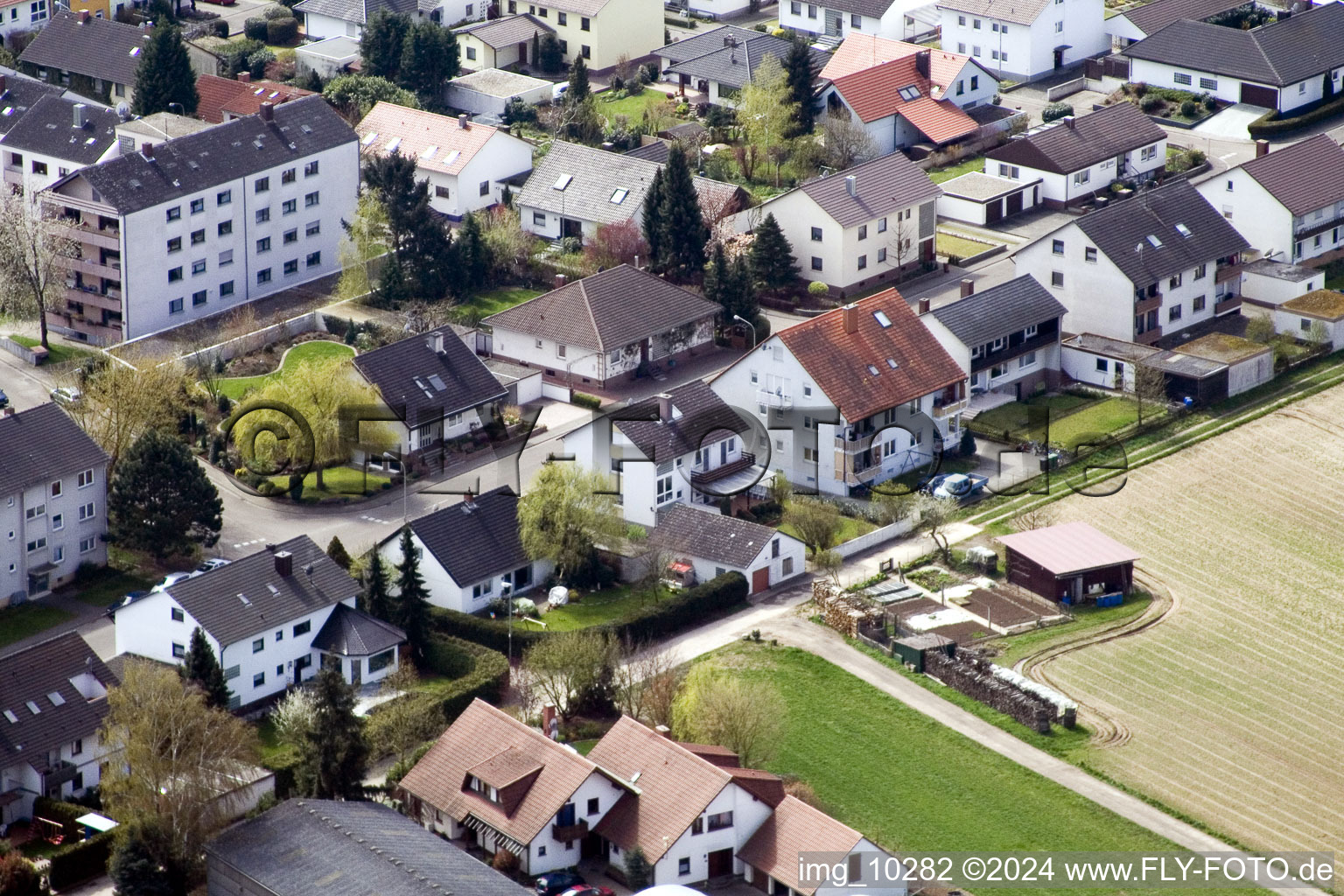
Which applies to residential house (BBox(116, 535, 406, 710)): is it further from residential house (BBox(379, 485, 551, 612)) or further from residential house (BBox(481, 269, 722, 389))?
residential house (BBox(481, 269, 722, 389))

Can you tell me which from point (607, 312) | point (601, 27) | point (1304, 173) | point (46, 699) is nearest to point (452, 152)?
point (607, 312)

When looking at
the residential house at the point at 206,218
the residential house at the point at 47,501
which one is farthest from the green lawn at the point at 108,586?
the residential house at the point at 206,218

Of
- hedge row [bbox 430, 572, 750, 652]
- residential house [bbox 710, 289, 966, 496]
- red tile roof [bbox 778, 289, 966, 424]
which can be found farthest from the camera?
red tile roof [bbox 778, 289, 966, 424]

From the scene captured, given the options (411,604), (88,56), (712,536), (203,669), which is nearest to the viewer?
(203,669)

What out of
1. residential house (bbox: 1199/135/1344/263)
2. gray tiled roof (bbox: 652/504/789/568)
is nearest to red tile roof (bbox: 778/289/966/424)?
gray tiled roof (bbox: 652/504/789/568)

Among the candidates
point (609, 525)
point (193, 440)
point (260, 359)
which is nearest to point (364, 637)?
point (609, 525)

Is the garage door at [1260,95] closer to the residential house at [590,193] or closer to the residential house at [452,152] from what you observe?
the residential house at [590,193]

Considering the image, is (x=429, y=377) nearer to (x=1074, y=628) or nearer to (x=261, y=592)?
(x=261, y=592)
